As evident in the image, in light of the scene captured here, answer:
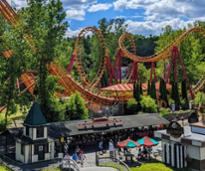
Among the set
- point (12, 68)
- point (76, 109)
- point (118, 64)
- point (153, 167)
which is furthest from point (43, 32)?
point (118, 64)

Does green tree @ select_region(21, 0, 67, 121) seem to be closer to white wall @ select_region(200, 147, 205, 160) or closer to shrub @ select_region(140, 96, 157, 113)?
shrub @ select_region(140, 96, 157, 113)

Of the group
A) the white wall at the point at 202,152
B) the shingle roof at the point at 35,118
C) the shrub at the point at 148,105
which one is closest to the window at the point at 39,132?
the shingle roof at the point at 35,118

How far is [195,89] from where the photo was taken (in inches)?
2378

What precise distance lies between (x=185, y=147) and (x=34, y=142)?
1114cm

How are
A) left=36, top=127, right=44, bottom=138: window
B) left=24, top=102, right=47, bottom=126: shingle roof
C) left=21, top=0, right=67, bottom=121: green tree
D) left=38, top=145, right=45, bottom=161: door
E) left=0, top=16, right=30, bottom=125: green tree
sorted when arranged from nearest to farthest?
left=38, top=145, right=45, bottom=161: door < left=36, top=127, right=44, bottom=138: window < left=24, top=102, right=47, bottom=126: shingle roof < left=0, top=16, right=30, bottom=125: green tree < left=21, top=0, right=67, bottom=121: green tree

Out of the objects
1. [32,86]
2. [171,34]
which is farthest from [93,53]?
[32,86]

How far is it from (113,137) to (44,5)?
15.7 metres

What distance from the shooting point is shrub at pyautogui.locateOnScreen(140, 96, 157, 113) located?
152 feet

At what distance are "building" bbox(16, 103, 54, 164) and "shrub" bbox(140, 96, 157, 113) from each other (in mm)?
17452

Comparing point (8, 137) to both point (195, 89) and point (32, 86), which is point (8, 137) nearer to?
point (32, 86)

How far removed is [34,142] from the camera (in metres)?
30.5

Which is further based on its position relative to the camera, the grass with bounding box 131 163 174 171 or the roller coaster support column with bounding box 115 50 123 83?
the roller coaster support column with bounding box 115 50 123 83

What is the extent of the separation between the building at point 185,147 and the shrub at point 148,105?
1547 cm

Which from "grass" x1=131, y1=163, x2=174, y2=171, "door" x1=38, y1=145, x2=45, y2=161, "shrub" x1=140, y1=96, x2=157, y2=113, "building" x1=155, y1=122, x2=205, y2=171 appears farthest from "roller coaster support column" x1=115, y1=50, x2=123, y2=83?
"grass" x1=131, y1=163, x2=174, y2=171
